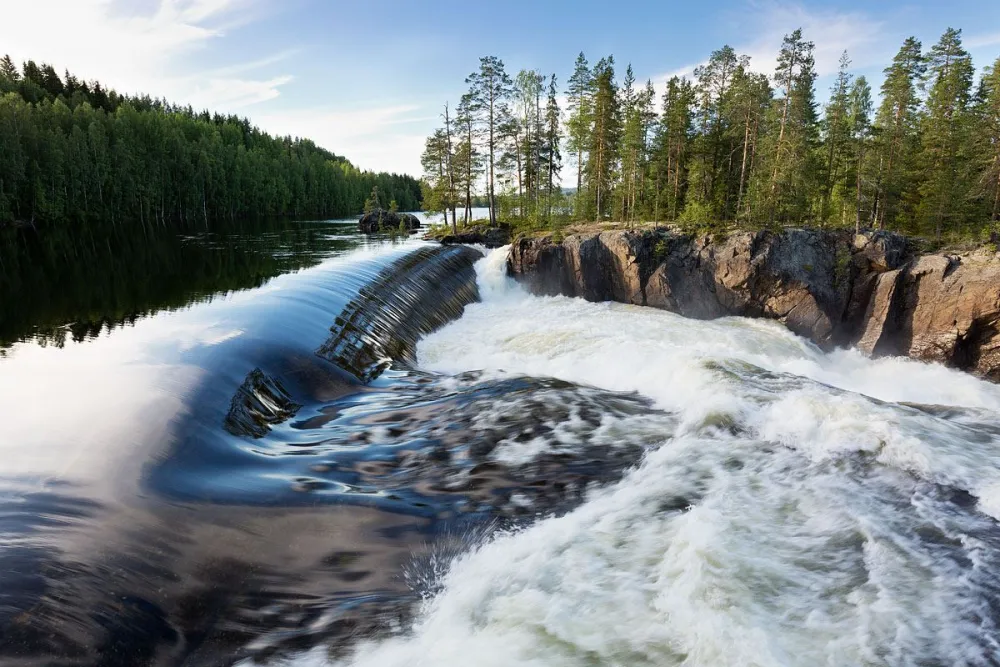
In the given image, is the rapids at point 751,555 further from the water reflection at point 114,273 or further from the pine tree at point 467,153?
the pine tree at point 467,153

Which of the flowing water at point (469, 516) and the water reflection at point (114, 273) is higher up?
the water reflection at point (114, 273)

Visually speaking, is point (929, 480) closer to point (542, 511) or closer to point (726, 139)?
point (542, 511)

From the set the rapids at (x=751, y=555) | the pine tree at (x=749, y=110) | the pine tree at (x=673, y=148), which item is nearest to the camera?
the rapids at (x=751, y=555)

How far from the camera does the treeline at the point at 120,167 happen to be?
54.0 meters

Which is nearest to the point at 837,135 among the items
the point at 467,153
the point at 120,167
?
the point at 467,153

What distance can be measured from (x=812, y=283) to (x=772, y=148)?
1027 centimetres

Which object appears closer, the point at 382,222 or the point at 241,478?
the point at 241,478

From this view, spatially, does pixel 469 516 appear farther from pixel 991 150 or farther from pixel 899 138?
pixel 899 138

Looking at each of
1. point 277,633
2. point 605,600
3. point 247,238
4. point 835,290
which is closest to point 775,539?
point 605,600

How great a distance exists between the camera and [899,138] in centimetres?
3231

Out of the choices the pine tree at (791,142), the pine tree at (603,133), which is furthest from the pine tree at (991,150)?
the pine tree at (603,133)

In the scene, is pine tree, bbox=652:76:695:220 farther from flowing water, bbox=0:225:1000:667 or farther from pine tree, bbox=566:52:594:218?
flowing water, bbox=0:225:1000:667

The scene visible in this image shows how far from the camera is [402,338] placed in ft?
52.9

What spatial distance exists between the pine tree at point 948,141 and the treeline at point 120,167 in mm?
77590
